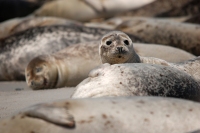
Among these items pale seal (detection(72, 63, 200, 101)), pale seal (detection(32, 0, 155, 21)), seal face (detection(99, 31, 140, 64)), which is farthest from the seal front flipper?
pale seal (detection(32, 0, 155, 21))

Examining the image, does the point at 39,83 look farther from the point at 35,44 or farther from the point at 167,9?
the point at 167,9

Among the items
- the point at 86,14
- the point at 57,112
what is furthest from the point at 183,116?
the point at 86,14

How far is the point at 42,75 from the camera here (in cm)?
616

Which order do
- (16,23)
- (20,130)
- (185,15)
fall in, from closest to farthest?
(20,130) → (16,23) → (185,15)

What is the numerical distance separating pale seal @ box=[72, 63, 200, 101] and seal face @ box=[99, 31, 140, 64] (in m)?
0.52

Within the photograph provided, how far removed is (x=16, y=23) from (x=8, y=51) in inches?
89.3

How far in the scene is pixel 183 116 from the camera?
3.12 metres

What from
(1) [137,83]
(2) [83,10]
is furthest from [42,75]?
(2) [83,10]

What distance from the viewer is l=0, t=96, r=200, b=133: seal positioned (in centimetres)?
293

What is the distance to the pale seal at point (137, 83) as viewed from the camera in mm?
3783

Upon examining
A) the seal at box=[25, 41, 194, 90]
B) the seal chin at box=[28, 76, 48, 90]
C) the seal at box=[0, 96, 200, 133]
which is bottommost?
the seal chin at box=[28, 76, 48, 90]

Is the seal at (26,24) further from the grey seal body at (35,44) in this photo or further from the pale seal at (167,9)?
the pale seal at (167,9)

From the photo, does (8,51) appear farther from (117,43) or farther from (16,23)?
(117,43)

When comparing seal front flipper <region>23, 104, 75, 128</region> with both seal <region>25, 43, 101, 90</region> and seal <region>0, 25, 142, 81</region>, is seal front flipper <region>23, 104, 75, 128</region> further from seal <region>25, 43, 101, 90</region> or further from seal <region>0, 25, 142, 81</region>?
seal <region>0, 25, 142, 81</region>
